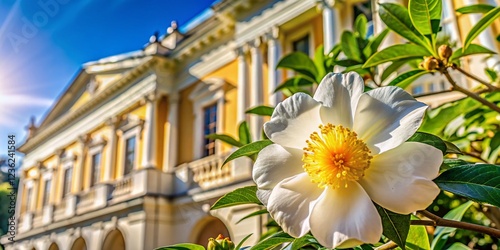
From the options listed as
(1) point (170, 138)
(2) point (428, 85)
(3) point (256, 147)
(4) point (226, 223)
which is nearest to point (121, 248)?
(1) point (170, 138)

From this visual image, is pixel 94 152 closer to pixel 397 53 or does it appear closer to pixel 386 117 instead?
pixel 397 53

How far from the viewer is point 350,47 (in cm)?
124

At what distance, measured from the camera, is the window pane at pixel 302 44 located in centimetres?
670

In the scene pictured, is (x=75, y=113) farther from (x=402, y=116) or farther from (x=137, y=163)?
(x=402, y=116)

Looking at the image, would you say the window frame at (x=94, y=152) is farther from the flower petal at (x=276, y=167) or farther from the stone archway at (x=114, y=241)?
the flower petal at (x=276, y=167)

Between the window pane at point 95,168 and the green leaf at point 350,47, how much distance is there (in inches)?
392

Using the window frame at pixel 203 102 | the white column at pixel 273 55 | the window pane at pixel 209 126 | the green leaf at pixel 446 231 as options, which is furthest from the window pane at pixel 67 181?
the green leaf at pixel 446 231

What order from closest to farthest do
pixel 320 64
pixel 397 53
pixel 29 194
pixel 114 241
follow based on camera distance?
pixel 397 53, pixel 320 64, pixel 114 241, pixel 29 194

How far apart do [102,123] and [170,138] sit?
292 centimetres

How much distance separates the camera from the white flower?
0.42 meters

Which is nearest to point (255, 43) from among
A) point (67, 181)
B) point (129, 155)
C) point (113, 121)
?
point (129, 155)

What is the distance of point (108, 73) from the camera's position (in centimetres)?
1086

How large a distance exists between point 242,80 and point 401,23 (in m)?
6.35

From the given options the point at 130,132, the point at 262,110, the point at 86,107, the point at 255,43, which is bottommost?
the point at 262,110
